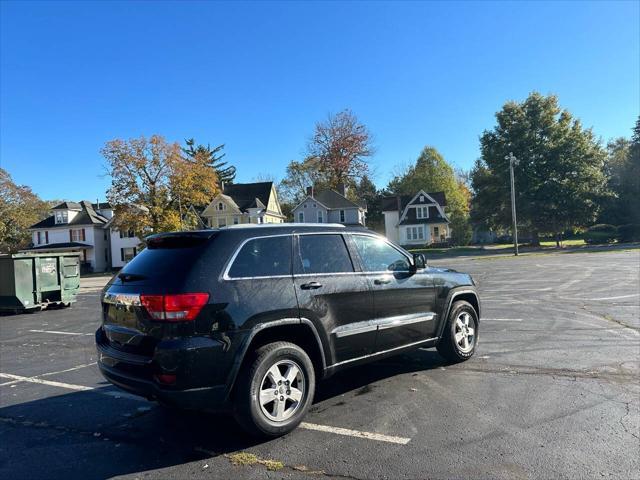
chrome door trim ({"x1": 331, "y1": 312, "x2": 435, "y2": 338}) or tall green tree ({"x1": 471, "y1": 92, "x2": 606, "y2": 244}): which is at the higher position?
tall green tree ({"x1": 471, "y1": 92, "x2": 606, "y2": 244})

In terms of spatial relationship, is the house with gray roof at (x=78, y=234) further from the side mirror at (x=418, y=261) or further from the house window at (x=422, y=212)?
the side mirror at (x=418, y=261)

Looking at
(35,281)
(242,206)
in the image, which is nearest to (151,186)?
(242,206)

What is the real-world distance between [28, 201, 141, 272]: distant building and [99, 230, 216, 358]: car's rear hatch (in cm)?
5842

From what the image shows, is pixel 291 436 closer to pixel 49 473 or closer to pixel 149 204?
pixel 49 473

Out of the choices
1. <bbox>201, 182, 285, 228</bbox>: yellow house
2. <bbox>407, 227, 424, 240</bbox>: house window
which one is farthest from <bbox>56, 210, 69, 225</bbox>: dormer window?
<bbox>407, 227, 424, 240</bbox>: house window

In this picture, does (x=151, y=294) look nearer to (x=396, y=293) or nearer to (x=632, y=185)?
(x=396, y=293)

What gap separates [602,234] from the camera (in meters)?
47.9

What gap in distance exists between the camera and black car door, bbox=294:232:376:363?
14.5ft

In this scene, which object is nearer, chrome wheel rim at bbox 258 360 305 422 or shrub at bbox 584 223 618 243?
chrome wheel rim at bbox 258 360 305 422

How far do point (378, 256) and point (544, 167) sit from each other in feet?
168

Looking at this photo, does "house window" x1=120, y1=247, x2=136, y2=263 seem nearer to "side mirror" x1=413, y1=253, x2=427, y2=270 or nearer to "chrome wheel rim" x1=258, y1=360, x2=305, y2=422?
"side mirror" x1=413, y1=253, x2=427, y2=270

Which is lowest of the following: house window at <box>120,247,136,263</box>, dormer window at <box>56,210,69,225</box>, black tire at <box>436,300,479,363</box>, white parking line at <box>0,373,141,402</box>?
white parking line at <box>0,373,141,402</box>

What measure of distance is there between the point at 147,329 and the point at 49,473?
4.26 ft

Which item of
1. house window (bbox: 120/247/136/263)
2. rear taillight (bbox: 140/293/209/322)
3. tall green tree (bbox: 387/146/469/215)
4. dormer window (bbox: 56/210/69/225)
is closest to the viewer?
rear taillight (bbox: 140/293/209/322)
